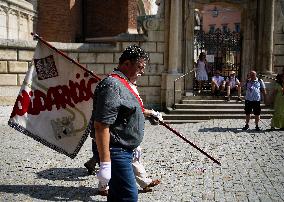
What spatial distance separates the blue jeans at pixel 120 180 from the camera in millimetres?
3484

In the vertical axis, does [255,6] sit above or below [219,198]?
above

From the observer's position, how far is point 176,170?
283 inches

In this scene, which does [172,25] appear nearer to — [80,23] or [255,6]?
[255,6]

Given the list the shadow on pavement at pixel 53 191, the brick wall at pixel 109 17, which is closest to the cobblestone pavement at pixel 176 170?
the shadow on pavement at pixel 53 191

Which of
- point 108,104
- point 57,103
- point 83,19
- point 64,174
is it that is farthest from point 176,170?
point 83,19

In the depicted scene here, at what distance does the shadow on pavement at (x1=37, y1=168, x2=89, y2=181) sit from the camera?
21.8ft

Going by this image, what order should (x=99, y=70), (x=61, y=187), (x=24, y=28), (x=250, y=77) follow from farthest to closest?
(x=24, y=28) < (x=99, y=70) < (x=250, y=77) < (x=61, y=187)

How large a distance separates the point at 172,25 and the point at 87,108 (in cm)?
921

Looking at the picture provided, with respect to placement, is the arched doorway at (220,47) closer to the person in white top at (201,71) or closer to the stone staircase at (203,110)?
the person in white top at (201,71)

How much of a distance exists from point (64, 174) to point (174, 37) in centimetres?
913

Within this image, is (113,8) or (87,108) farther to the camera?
(113,8)

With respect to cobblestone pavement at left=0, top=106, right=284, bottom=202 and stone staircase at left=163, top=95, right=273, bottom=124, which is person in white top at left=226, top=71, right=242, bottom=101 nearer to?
stone staircase at left=163, top=95, right=273, bottom=124

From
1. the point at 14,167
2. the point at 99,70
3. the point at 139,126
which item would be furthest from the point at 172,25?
the point at 139,126

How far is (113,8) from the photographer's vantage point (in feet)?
83.1
